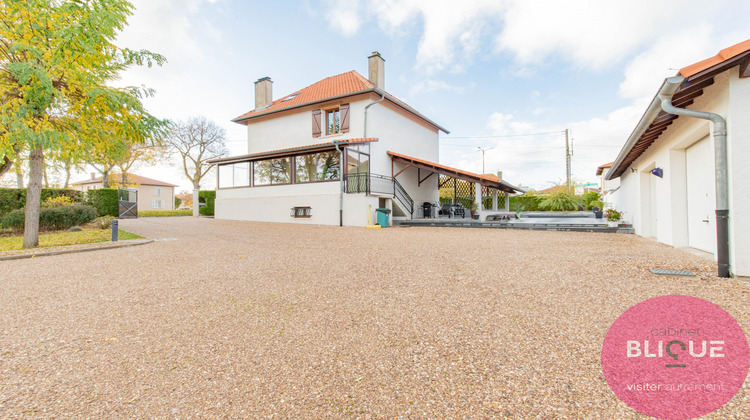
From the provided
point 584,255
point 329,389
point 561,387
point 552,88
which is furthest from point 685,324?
point 552,88

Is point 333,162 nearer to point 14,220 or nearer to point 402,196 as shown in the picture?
point 402,196

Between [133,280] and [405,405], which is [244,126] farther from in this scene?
[405,405]

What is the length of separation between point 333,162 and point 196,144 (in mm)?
21851

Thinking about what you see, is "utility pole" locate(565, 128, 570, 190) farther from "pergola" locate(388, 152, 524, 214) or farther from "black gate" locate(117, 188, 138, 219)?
"black gate" locate(117, 188, 138, 219)

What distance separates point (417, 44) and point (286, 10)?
22.1 ft

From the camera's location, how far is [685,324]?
2.71 meters

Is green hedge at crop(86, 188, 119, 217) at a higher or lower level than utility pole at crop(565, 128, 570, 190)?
lower

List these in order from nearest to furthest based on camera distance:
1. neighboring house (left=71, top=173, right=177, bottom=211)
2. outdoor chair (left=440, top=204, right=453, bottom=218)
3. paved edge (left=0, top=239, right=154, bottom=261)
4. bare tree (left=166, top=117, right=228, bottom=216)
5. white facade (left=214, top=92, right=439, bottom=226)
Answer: paved edge (left=0, top=239, right=154, bottom=261), white facade (left=214, top=92, right=439, bottom=226), outdoor chair (left=440, top=204, right=453, bottom=218), bare tree (left=166, top=117, right=228, bottom=216), neighboring house (left=71, top=173, right=177, bottom=211)

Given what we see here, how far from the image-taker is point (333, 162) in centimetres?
1488

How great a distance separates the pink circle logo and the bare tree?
3257cm

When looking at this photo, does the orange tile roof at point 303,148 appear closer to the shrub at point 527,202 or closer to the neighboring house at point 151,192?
the shrub at point 527,202

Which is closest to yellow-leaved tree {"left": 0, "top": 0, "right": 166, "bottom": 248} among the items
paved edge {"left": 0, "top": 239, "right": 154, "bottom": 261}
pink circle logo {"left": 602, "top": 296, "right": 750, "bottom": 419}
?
paved edge {"left": 0, "top": 239, "right": 154, "bottom": 261}

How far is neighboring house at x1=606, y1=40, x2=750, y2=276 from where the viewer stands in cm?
401

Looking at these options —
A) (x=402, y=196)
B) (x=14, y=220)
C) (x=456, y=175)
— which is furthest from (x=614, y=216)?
(x=14, y=220)
